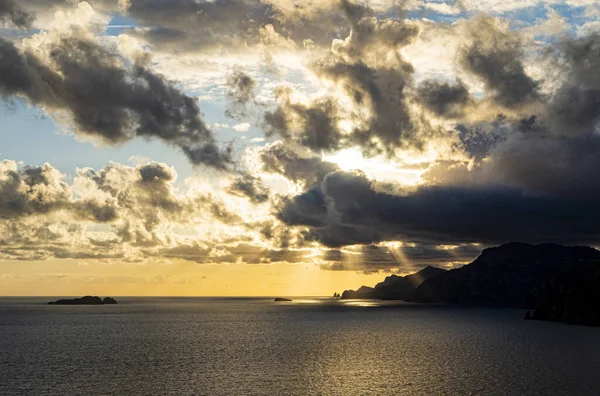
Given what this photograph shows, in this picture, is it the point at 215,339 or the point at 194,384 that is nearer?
the point at 194,384

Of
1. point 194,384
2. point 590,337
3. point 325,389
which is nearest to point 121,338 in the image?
point 194,384

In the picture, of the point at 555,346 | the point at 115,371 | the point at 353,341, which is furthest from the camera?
the point at 353,341

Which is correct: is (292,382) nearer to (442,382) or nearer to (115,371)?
(442,382)

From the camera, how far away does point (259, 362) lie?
135 meters

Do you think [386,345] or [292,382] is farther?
[386,345]

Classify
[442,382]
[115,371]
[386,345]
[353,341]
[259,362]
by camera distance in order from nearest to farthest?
[442,382] → [115,371] → [259,362] → [386,345] → [353,341]

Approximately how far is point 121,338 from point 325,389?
4597 inches

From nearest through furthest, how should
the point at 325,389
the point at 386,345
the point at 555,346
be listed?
the point at 325,389 < the point at 555,346 < the point at 386,345

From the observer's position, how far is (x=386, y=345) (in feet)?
577

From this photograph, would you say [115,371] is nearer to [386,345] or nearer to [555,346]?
[386,345]

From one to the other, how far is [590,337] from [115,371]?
147114 millimetres

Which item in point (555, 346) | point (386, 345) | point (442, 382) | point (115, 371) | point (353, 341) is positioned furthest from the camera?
point (353, 341)

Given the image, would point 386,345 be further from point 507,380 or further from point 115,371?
point 115,371

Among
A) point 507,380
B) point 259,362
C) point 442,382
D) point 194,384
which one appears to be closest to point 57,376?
point 194,384
